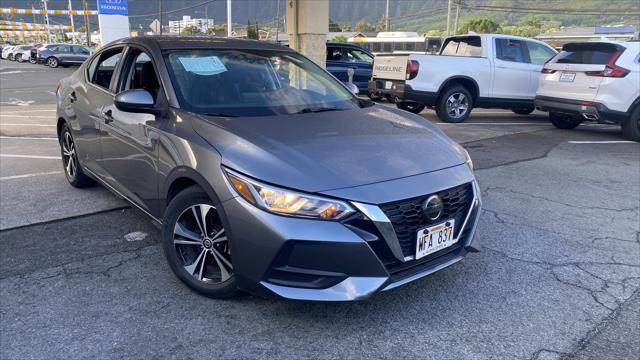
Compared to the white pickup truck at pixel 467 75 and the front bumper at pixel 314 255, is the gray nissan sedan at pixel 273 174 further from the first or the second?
the white pickup truck at pixel 467 75

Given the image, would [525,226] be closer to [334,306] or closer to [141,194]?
[334,306]

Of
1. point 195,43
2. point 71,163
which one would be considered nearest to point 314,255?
point 195,43

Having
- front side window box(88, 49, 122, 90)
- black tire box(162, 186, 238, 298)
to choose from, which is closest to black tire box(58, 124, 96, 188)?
front side window box(88, 49, 122, 90)

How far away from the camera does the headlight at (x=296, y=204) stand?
253cm

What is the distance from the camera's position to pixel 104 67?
15.0 ft

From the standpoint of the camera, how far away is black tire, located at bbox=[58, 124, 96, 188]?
516 cm

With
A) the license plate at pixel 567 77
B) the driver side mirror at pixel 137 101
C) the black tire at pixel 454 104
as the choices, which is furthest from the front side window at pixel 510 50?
the driver side mirror at pixel 137 101

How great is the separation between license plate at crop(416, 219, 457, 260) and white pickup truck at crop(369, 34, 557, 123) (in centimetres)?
764

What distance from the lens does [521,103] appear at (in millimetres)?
11031

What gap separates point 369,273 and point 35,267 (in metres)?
2.48

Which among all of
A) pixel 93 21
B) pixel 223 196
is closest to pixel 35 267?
pixel 223 196

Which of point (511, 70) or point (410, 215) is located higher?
point (511, 70)

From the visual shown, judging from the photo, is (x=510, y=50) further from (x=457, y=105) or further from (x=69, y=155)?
(x=69, y=155)

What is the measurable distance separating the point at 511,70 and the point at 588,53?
2.00 m
